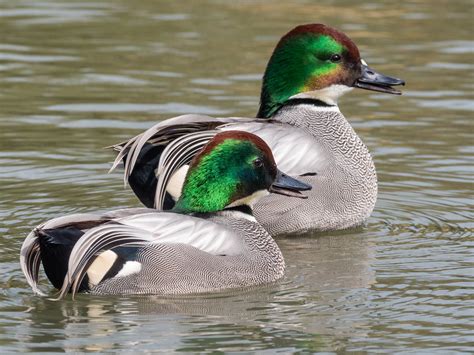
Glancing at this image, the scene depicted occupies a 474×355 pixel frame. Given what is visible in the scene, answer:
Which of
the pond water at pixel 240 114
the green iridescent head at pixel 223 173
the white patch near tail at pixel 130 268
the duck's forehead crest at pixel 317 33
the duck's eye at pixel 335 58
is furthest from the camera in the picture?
the duck's eye at pixel 335 58

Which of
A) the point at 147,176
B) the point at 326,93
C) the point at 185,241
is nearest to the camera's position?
the point at 185,241

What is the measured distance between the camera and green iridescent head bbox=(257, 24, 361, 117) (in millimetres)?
10586

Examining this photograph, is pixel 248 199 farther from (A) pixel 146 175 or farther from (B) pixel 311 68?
(B) pixel 311 68

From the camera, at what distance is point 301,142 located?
1030cm

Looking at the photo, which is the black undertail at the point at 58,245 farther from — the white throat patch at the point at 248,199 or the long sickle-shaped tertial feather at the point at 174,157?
the long sickle-shaped tertial feather at the point at 174,157

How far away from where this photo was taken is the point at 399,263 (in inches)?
365

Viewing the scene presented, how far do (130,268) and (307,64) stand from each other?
3065 mm

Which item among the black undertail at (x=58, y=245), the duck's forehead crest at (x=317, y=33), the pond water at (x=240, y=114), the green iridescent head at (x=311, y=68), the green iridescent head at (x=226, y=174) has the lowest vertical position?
the pond water at (x=240, y=114)

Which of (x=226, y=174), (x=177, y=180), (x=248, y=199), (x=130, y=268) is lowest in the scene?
(x=130, y=268)

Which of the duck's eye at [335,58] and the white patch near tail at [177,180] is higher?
the duck's eye at [335,58]

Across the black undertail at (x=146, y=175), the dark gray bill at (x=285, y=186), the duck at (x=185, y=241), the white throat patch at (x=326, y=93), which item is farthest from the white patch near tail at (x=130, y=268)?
the white throat patch at (x=326, y=93)

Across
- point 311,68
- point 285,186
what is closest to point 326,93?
point 311,68

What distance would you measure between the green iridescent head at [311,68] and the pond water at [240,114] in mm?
1015

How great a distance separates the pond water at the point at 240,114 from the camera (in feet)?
25.5
